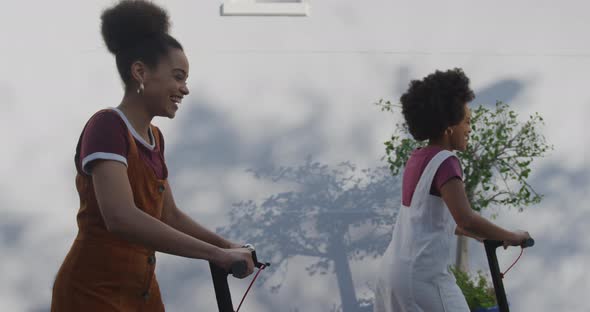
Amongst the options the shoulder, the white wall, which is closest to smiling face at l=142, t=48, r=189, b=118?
the shoulder

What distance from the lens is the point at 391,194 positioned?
440cm

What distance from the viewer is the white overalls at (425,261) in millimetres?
2547

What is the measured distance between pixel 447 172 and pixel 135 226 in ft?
4.17

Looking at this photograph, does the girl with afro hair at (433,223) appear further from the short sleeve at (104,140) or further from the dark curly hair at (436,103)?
the short sleeve at (104,140)

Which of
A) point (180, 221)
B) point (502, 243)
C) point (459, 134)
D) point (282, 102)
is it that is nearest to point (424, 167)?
point (459, 134)

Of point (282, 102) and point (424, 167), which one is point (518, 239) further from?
point (282, 102)

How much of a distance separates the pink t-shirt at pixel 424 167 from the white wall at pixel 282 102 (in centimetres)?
166

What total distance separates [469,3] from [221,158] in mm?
1752

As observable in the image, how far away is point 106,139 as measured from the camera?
169cm

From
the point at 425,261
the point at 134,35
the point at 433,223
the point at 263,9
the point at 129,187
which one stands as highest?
the point at 263,9

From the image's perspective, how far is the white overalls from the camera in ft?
8.36

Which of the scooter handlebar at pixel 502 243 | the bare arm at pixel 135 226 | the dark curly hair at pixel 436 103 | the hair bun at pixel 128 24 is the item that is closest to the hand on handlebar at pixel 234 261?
the bare arm at pixel 135 226

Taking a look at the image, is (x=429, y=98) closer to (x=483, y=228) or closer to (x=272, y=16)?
(x=483, y=228)

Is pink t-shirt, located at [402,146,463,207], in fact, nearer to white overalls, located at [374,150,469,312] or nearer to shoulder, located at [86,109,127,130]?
white overalls, located at [374,150,469,312]
